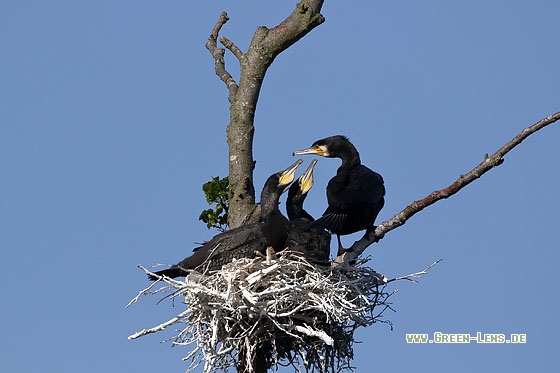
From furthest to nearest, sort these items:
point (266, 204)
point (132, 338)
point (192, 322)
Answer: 1. point (266, 204)
2. point (192, 322)
3. point (132, 338)

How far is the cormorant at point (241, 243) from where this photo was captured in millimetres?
9148

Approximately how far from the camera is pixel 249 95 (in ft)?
32.2

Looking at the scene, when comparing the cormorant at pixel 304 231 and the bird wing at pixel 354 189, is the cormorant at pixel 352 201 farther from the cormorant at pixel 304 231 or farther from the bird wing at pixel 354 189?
the cormorant at pixel 304 231

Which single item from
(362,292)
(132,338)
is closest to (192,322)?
(132,338)

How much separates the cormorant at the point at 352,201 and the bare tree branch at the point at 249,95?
75 centimetres

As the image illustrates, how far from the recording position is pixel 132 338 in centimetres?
731

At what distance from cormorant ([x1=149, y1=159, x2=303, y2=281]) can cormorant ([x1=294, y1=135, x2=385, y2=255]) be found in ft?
1.09

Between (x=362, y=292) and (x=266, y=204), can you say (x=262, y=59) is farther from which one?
(x=362, y=292)

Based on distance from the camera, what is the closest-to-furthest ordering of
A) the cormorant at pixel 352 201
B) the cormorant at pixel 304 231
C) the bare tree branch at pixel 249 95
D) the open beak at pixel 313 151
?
the cormorant at pixel 352 201 → the cormorant at pixel 304 231 → the bare tree branch at pixel 249 95 → the open beak at pixel 313 151

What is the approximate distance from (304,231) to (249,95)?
1.32 metres

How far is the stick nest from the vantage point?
815 centimetres

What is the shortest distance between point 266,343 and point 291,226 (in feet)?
4.80

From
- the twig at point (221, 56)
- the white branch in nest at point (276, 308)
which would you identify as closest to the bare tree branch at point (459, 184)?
the white branch in nest at point (276, 308)

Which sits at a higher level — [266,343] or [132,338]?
[266,343]
